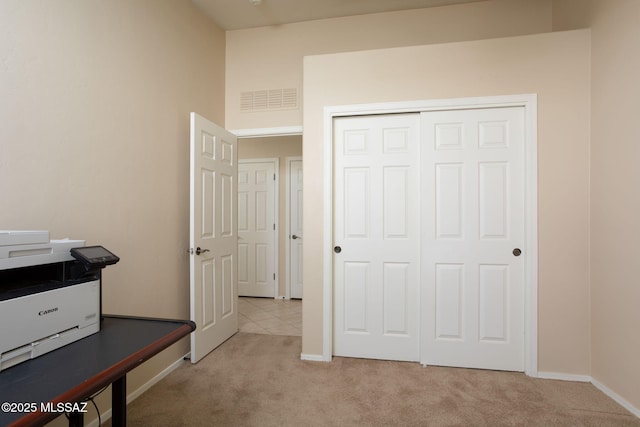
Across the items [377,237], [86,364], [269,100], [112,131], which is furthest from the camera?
[269,100]

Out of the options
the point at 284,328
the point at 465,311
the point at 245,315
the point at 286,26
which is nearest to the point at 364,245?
the point at 465,311

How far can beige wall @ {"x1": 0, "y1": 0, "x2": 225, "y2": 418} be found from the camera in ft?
4.83

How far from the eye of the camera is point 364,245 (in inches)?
103

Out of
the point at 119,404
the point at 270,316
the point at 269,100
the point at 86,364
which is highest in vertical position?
the point at 269,100

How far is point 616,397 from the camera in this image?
2008 millimetres

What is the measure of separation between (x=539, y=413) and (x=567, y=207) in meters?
1.41

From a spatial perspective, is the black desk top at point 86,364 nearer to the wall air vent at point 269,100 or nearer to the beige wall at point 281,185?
the wall air vent at point 269,100

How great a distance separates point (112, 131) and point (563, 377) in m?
3.54

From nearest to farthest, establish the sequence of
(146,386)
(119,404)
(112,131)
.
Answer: (119,404), (112,131), (146,386)

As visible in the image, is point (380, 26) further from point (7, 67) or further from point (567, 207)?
point (7, 67)

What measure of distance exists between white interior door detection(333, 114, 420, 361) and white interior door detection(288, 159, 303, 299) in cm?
205

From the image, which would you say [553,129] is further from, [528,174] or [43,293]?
[43,293]

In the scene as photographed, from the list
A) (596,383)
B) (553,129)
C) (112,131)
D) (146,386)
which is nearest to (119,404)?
(146,386)

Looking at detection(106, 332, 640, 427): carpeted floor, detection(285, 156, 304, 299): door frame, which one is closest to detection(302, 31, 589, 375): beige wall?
detection(106, 332, 640, 427): carpeted floor
